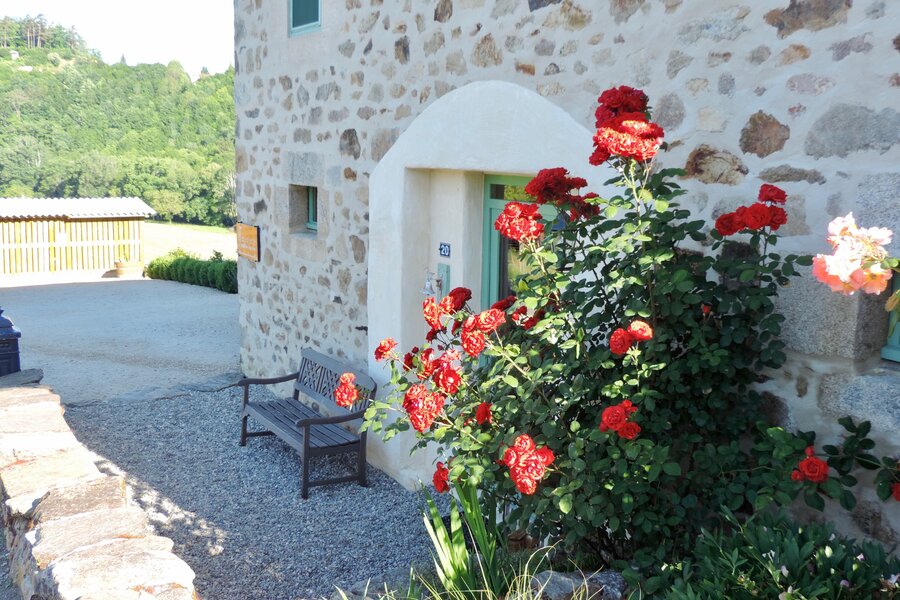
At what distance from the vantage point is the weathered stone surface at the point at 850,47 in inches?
108

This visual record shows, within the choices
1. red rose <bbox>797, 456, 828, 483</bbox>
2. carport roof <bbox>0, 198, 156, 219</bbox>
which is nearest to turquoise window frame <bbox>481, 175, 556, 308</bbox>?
red rose <bbox>797, 456, 828, 483</bbox>

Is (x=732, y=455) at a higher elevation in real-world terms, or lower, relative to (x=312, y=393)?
higher

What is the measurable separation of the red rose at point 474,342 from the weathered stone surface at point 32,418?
3317mm

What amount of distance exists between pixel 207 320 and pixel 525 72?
29.0ft

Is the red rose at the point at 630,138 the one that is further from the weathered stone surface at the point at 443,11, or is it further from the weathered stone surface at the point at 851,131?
the weathered stone surface at the point at 443,11

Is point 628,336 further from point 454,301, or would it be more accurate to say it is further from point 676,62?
point 676,62

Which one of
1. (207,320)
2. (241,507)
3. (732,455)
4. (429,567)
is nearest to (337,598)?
(429,567)

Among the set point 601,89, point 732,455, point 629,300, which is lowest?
point 732,455

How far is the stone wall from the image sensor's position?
3.05 m

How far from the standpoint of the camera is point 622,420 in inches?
112

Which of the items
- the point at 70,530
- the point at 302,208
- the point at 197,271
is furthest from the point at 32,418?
the point at 197,271

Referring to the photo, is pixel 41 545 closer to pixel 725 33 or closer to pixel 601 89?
pixel 601 89

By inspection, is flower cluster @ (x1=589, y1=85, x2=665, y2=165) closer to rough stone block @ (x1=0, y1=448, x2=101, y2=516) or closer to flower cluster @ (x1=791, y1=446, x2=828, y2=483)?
flower cluster @ (x1=791, y1=446, x2=828, y2=483)

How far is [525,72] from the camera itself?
13.9 feet
